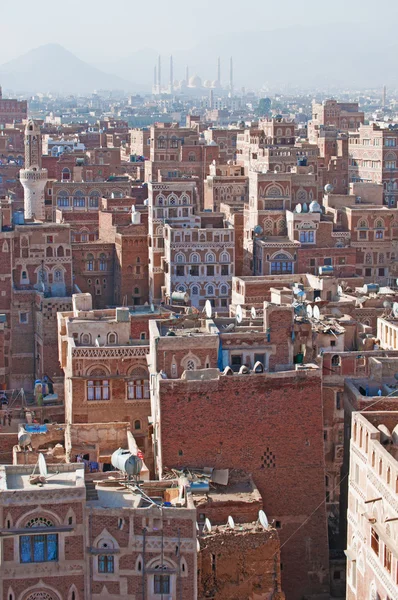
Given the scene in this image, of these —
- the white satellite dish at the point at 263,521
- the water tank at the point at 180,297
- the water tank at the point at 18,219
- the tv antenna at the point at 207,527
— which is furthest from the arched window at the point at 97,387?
the water tank at the point at 18,219

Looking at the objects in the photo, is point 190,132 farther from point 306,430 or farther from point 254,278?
point 306,430

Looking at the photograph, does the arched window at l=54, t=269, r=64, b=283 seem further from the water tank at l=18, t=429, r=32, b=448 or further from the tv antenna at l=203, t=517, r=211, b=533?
the tv antenna at l=203, t=517, r=211, b=533

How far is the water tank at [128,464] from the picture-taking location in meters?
38.9

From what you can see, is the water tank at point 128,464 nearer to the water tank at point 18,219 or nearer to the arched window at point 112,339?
the arched window at point 112,339

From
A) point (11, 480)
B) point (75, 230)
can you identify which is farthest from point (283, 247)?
point (11, 480)

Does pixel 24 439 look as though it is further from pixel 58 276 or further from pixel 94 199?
pixel 94 199

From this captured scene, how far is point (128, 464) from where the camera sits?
38875 millimetres

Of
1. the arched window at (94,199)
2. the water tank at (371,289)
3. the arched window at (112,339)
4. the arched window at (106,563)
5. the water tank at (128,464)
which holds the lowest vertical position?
the arched window at (106,563)

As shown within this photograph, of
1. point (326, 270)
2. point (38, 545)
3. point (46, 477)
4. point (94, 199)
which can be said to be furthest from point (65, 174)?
point (38, 545)

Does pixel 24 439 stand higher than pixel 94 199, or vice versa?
pixel 94 199

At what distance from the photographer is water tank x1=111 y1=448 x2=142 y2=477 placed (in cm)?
3888

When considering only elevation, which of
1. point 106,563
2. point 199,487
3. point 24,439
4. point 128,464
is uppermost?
point 128,464

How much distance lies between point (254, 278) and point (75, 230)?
57.7 ft

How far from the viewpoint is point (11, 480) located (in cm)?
3578
